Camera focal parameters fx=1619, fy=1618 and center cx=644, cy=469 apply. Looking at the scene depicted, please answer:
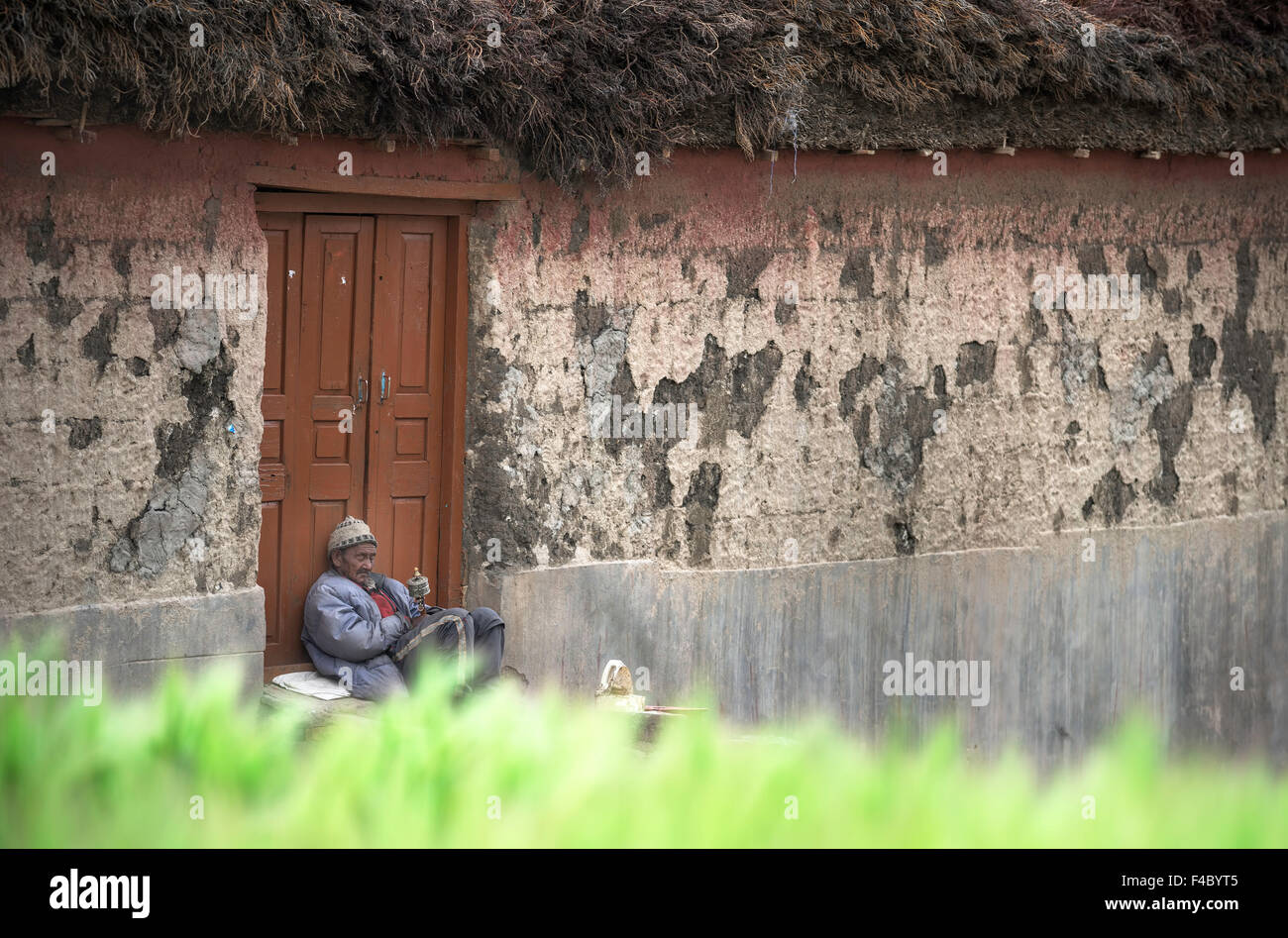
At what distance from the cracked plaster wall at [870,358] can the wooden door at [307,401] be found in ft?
1.70

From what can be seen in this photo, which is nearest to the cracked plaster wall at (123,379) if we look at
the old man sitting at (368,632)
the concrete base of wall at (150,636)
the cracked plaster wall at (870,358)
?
the concrete base of wall at (150,636)

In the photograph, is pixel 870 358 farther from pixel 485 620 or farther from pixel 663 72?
pixel 485 620

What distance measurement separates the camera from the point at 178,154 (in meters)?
6.25

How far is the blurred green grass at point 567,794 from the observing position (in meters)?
3.40

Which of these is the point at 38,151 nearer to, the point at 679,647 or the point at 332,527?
the point at 332,527

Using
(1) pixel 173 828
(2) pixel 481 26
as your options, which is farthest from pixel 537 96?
(1) pixel 173 828

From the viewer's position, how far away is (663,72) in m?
7.06

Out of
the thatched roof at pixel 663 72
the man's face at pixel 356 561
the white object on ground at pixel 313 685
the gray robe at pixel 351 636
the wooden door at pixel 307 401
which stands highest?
the thatched roof at pixel 663 72

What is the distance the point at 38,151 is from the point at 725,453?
341cm

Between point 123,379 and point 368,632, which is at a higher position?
point 123,379

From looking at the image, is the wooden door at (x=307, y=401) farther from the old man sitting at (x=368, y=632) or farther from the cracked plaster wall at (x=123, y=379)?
the cracked plaster wall at (x=123, y=379)

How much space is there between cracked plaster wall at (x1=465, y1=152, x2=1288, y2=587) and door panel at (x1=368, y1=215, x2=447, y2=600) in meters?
0.18

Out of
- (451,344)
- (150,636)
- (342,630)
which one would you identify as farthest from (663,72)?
(150,636)

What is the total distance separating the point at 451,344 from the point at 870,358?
2.27 metres
